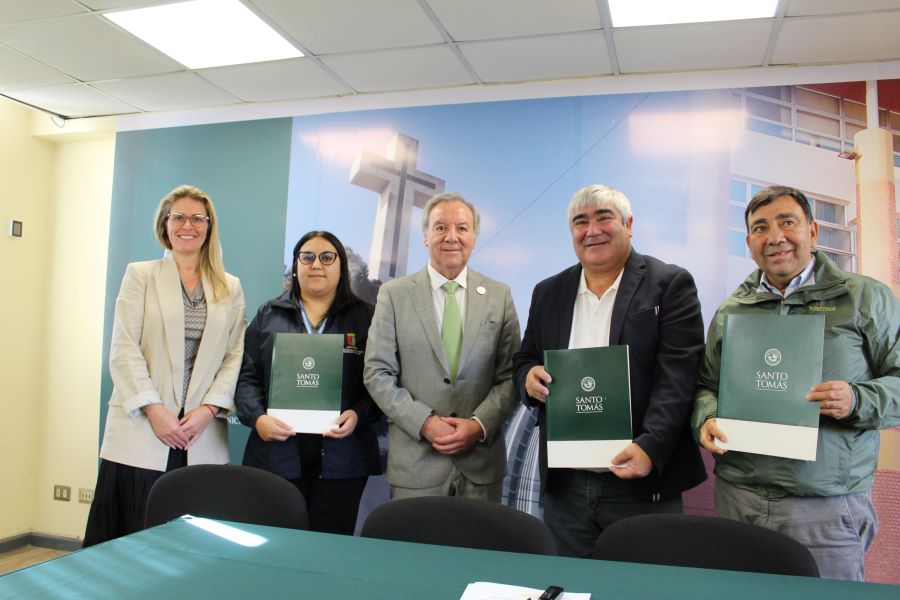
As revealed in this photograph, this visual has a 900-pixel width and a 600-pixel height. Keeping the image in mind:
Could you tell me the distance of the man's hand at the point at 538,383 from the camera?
7.67 ft

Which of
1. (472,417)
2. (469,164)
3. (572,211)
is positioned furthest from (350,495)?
(469,164)

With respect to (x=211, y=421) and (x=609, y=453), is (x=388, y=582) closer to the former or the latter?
(x=609, y=453)

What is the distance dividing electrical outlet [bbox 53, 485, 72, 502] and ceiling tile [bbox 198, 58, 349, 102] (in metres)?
3.24

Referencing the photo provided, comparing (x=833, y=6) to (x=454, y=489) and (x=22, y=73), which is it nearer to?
(x=454, y=489)

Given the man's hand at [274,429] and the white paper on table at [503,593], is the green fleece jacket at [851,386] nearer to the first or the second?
the white paper on table at [503,593]

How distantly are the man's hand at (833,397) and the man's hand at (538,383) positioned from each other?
824 millimetres

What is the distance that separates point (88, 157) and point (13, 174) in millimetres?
533

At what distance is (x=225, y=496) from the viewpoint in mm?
2115

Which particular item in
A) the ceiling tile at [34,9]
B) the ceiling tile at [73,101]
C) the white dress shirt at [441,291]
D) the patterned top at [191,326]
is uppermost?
the ceiling tile at [73,101]

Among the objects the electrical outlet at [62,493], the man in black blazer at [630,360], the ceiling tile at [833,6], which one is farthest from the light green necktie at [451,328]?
the electrical outlet at [62,493]

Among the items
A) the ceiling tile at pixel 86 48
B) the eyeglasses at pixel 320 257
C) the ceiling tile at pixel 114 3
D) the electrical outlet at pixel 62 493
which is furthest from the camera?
the electrical outlet at pixel 62 493

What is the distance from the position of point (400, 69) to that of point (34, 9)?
194cm

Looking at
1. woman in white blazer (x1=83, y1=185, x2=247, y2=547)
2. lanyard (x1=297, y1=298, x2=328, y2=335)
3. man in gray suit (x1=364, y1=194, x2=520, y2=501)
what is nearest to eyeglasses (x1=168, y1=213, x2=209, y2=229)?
woman in white blazer (x1=83, y1=185, x2=247, y2=547)

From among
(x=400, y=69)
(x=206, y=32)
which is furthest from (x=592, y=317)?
(x=206, y=32)
